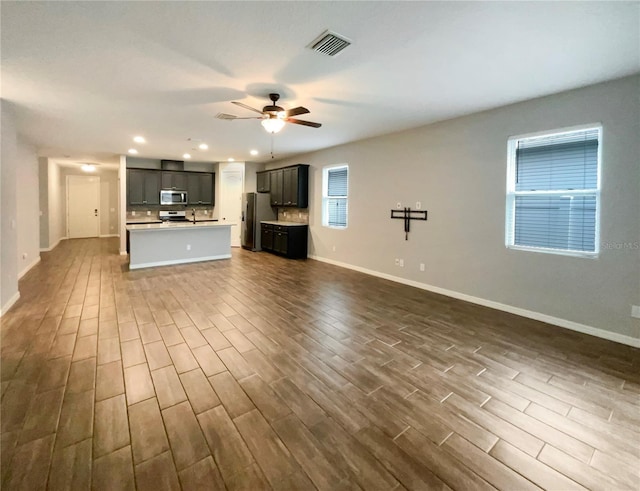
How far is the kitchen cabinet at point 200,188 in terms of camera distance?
942 cm

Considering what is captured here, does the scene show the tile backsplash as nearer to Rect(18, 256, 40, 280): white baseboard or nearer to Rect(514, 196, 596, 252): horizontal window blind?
Rect(514, 196, 596, 252): horizontal window blind

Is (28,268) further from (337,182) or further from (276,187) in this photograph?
(337,182)

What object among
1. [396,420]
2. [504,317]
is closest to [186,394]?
[396,420]

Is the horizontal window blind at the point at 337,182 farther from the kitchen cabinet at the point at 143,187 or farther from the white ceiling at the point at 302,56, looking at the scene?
the kitchen cabinet at the point at 143,187

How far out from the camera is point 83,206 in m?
10.9

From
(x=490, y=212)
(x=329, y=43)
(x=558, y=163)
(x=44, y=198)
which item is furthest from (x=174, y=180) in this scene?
(x=558, y=163)

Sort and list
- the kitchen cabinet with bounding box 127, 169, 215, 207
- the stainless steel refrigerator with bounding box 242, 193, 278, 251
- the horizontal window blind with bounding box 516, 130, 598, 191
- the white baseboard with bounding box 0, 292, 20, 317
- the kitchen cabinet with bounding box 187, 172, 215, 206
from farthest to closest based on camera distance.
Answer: the kitchen cabinet with bounding box 187, 172, 215, 206 → the stainless steel refrigerator with bounding box 242, 193, 278, 251 → the kitchen cabinet with bounding box 127, 169, 215, 207 → the white baseboard with bounding box 0, 292, 20, 317 → the horizontal window blind with bounding box 516, 130, 598, 191

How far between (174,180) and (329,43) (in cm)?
808

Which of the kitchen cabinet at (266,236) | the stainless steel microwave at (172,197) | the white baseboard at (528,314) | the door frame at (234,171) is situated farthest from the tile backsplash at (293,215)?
the stainless steel microwave at (172,197)

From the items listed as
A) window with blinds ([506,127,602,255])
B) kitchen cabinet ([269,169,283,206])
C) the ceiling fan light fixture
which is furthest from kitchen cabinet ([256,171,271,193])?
window with blinds ([506,127,602,255])

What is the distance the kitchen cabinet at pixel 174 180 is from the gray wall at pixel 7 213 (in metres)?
4.78

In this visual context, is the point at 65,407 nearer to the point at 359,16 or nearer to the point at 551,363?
the point at 359,16

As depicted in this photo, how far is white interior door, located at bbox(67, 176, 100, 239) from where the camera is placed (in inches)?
421

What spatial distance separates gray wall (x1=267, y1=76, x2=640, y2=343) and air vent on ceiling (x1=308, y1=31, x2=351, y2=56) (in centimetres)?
268
